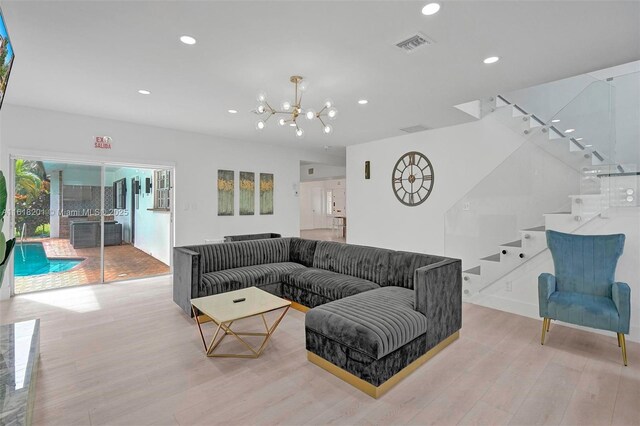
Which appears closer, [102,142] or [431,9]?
[431,9]

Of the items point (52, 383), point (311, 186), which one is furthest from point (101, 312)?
point (311, 186)

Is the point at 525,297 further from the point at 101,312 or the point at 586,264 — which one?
the point at 101,312

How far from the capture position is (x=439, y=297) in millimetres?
2805

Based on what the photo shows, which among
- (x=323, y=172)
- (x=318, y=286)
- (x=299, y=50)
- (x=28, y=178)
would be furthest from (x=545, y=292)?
(x=323, y=172)

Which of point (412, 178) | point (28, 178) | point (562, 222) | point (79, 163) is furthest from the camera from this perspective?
point (412, 178)

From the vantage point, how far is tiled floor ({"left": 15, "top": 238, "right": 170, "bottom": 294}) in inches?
193

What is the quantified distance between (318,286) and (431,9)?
2.87m

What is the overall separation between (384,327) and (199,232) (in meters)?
4.96

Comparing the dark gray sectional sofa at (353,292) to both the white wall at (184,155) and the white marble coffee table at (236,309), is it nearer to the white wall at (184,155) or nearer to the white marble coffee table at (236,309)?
→ the white marble coffee table at (236,309)

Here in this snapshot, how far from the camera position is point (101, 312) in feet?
12.8

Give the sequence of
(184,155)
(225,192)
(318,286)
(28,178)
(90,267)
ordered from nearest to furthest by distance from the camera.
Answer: (318,286) < (28,178) < (90,267) < (184,155) < (225,192)

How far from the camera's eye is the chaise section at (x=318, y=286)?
11.3 ft

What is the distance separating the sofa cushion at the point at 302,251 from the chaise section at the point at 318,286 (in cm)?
34

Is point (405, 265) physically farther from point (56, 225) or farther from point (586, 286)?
point (56, 225)
